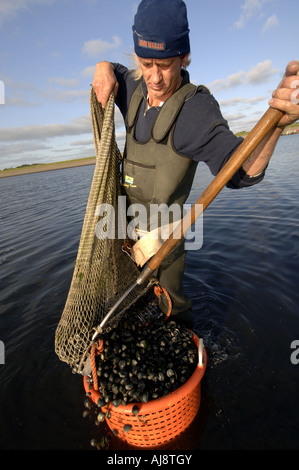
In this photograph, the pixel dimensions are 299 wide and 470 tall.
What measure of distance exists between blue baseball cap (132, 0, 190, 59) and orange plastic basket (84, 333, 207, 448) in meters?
2.72

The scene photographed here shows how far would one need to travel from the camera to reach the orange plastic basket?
2111mm

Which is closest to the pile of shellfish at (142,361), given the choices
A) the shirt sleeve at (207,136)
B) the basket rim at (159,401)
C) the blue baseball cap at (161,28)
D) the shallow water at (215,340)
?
the basket rim at (159,401)

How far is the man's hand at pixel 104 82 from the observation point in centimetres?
274

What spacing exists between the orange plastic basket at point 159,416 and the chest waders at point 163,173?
107 centimetres

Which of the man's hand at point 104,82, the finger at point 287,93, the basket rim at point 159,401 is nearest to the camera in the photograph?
the finger at point 287,93

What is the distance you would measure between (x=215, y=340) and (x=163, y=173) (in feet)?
8.36

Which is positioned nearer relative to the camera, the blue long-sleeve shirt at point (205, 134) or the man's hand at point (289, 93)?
the man's hand at point (289, 93)

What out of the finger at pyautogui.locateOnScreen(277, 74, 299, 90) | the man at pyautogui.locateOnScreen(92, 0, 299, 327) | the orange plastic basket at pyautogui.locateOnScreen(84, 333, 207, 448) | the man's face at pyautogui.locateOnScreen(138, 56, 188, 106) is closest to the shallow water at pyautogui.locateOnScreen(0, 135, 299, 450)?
the orange plastic basket at pyautogui.locateOnScreen(84, 333, 207, 448)

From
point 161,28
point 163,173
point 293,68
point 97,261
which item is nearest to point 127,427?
point 97,261

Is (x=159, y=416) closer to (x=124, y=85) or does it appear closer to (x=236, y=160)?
(x=236, y=160)

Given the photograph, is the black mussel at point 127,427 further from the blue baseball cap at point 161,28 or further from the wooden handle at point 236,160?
the blue baseball cap at point 161,28

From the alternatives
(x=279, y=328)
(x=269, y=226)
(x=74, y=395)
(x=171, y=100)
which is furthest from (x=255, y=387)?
(x=269, y=226)

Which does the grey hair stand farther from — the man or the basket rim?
the basket rim
